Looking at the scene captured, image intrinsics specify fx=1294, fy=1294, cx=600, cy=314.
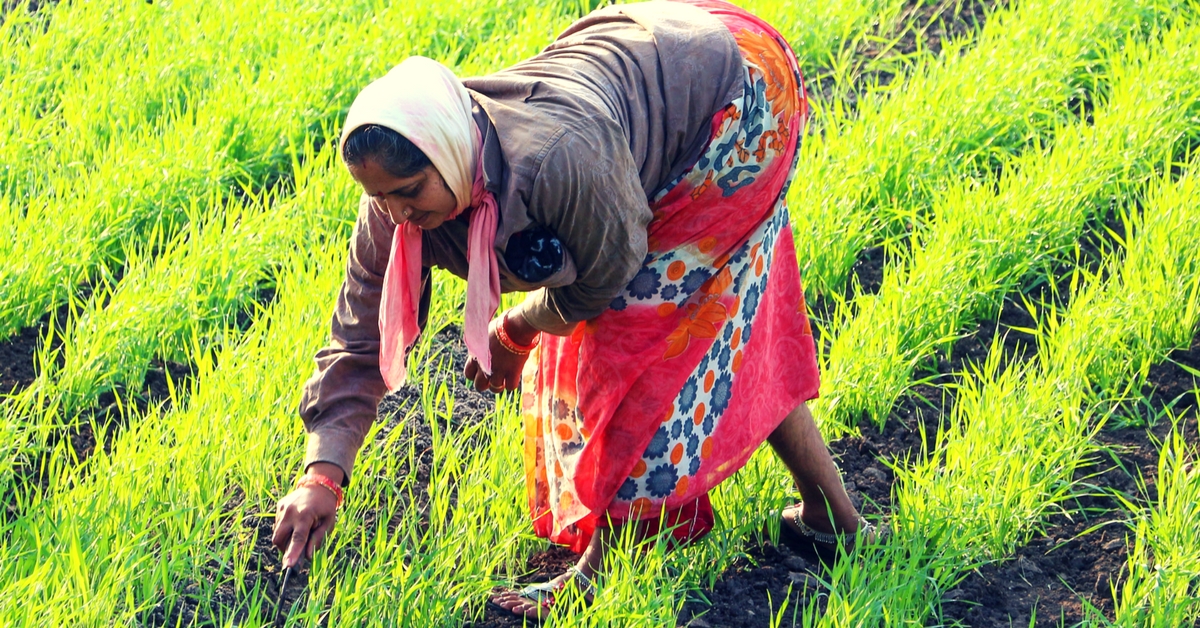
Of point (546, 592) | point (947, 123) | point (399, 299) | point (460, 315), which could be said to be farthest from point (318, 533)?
point (947, 123)

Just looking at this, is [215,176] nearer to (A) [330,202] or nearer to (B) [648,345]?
(A) [330,202]

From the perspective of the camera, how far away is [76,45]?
4.27 m

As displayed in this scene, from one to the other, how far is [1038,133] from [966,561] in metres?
1.80

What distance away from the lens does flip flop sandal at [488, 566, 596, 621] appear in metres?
2.53

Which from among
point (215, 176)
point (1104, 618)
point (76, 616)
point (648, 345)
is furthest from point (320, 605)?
point (215, 176)

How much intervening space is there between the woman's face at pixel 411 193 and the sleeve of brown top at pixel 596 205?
134 millimetres

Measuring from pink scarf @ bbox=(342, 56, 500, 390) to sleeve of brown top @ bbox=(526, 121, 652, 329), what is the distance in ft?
0.32

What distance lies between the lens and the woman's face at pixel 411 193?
1.87 metres

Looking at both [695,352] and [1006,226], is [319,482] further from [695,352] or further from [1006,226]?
[1006,226]

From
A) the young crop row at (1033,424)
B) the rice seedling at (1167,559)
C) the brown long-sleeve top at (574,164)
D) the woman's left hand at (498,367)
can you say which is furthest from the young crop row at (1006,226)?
the brown long-sleeve top at (574,164)

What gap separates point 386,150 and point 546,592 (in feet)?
3.60

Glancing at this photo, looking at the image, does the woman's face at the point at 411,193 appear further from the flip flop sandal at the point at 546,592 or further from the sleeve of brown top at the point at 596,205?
the flip flop sandal at the point at 546,592

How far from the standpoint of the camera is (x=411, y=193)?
74.8 inches

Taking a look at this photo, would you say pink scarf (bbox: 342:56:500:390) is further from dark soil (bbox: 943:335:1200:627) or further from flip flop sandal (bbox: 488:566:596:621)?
dark soil (bbox: 943:335:1200:627)
